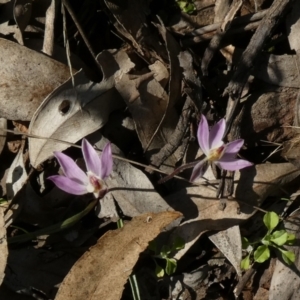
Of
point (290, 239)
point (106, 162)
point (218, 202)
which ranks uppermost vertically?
point (106, 162)

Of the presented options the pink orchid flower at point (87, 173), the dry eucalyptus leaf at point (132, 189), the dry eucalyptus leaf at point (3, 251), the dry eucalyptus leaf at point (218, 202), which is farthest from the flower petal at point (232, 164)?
the dry eucalyptus leaf at point (3, 251)

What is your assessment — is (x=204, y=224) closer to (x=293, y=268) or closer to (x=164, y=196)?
(x=164, y=196)

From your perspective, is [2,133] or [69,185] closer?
[69,185]

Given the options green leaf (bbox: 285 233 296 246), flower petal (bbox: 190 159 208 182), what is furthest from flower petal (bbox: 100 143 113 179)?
green leaf (bbox: 285 233 296 246)

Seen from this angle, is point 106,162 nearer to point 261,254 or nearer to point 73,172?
point 73,172

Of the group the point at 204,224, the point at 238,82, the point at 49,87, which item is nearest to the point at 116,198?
the point at 204,224

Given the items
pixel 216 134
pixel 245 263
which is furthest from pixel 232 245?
pixel 216 134
